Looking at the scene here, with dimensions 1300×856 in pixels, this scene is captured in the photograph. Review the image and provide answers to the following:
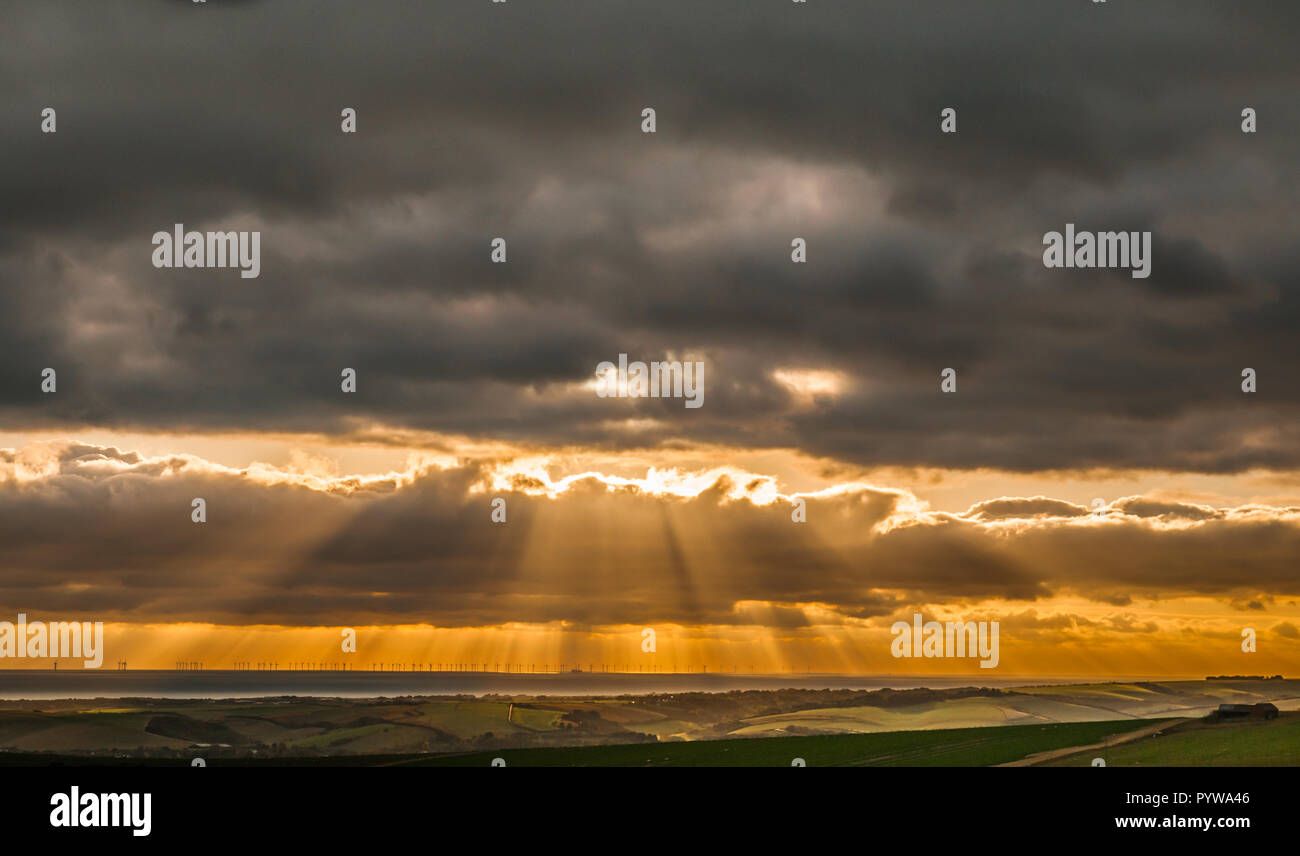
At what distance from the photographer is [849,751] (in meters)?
139

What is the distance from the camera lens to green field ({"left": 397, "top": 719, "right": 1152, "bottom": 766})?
406 feet

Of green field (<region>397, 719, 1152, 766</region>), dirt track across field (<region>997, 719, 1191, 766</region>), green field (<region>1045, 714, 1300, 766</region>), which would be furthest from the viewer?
green field (<region>397, 719, 1152, 766</region>)

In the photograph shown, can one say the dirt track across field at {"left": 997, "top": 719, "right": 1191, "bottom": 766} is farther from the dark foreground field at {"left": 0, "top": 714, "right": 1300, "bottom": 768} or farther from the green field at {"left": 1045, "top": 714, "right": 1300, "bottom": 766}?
the green field at {"left": 1045, "top": 714, "right": 1300, "bottom": 766}

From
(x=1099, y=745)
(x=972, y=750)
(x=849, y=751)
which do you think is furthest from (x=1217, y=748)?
(x=849, y=751)

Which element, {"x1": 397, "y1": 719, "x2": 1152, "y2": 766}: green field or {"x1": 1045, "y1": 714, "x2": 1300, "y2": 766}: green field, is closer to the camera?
{"x1": 1045, "y1": 714, "x2": 1300, "y2": 766}: green field

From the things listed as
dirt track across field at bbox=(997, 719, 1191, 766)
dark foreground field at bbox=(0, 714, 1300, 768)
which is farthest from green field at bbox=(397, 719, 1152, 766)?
dirt track across field at bbox=(997, 719, 1191, 766)

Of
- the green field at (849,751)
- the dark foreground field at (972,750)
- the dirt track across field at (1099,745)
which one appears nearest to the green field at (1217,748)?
the dark foreground field at (972,750)

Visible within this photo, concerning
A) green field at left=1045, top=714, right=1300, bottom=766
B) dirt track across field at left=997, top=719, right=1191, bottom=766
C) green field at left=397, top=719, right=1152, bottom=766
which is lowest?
green field at left=397, top=719, right=1152, bottom=766
